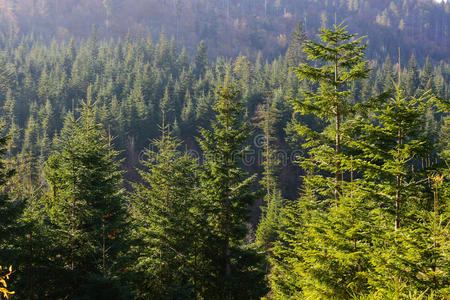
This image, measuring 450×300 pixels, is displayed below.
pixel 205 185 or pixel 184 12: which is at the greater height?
pixel 184 12

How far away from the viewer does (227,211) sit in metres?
16.5

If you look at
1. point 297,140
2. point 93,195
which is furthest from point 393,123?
point 297,140

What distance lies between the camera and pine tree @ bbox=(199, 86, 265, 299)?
1638 centimetres

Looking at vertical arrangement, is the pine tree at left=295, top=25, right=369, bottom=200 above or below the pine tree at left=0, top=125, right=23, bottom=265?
above

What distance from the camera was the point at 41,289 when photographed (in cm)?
1206

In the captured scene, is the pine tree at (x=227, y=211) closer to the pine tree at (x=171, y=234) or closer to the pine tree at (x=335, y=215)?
the pine tree at (x=171, y=234)

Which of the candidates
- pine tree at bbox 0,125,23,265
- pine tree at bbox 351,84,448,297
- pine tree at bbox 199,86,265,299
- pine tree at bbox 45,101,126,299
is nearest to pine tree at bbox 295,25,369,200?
pine tree at bbox 351,84,448,297

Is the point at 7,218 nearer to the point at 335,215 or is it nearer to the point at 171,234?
the point at 171,234

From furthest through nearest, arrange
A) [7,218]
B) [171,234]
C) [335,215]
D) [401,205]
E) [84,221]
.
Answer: [171,234] → [84,221] → [7,218] → [335,215] → [401,205]

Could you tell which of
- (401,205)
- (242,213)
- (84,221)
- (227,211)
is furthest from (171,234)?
(401,205)

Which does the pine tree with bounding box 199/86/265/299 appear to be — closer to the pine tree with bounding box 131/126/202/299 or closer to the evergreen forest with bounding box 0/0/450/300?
the evergreen forest with bounding box 0/0/450/300

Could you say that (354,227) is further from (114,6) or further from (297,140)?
(114,6)

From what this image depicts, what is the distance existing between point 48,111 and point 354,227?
64583 mm

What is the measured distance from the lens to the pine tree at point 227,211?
16375 millimetres
